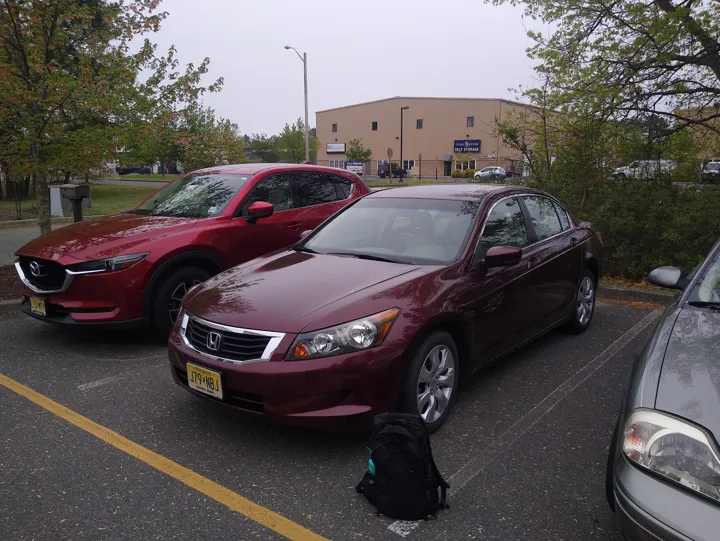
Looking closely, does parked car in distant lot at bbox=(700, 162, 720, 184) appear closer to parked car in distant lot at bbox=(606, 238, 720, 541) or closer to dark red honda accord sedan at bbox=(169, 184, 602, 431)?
dark red honda accord sedan at bbox=(169, 184, 602, 431)

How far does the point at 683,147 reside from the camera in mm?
9734

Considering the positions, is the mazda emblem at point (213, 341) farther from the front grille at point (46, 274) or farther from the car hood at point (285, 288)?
the front grille at point (46, 274)

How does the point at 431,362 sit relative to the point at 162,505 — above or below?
above

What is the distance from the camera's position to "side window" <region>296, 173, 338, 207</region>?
6840 millimetres

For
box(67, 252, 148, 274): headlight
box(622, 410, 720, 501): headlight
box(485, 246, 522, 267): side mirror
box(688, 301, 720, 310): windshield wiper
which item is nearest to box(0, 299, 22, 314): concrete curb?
box(67, 252, 148, 274): headlight

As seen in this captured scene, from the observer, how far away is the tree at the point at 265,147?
195 ft

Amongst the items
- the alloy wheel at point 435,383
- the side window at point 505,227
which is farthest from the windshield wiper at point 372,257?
the alloy wheel at point 435,383

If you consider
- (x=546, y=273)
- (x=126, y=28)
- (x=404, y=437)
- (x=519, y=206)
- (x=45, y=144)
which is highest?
(x=126, y=28)

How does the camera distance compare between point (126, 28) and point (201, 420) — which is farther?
point (126, 28)

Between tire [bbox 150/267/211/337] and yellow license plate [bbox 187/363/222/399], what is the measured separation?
71.1 inches

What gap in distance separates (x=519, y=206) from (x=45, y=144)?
20.9 feet

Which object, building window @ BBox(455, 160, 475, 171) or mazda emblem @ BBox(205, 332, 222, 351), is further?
building window @ BBox(455, 160, 475, 171)

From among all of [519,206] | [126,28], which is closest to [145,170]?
[126,28]

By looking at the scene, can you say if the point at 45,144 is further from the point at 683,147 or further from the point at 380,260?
the point at 683,147
